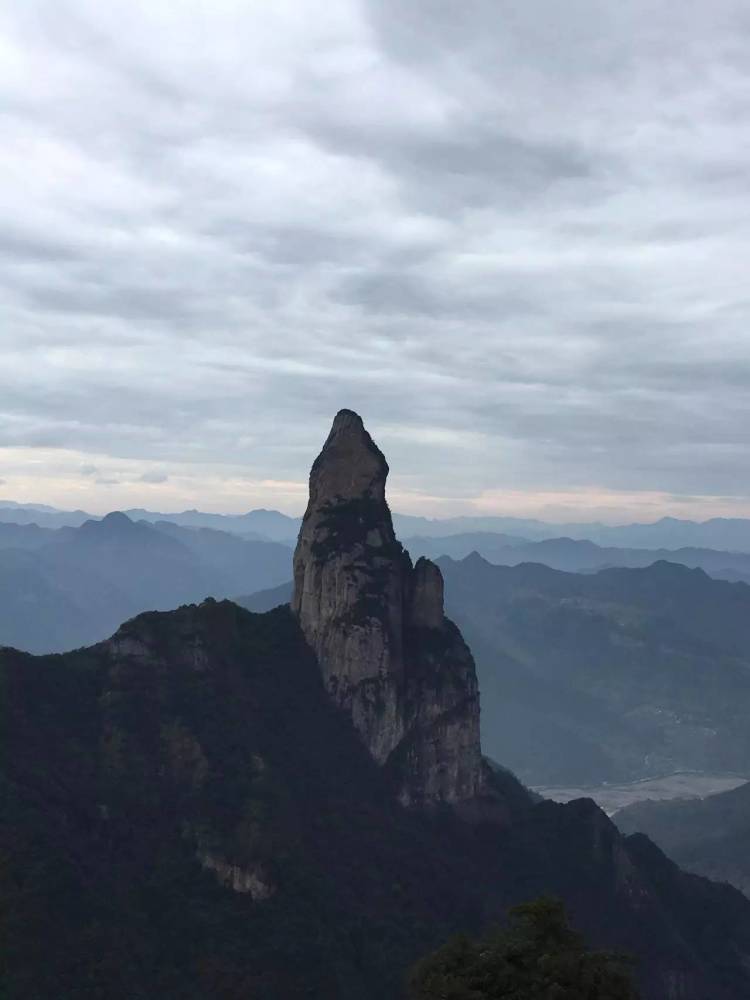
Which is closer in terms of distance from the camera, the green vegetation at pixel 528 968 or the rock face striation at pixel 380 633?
the green vegetation at pixel 528 968

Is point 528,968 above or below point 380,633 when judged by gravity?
below

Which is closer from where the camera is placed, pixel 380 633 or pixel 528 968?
pixel 528 968

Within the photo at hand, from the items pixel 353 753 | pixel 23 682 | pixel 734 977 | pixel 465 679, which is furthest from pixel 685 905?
pixel 23 682

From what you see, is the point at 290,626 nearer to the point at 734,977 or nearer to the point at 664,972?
the point at 664,972

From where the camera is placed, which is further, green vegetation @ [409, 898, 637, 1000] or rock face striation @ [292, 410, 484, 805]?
rock face striation @ [292, 410, 484, 805]
